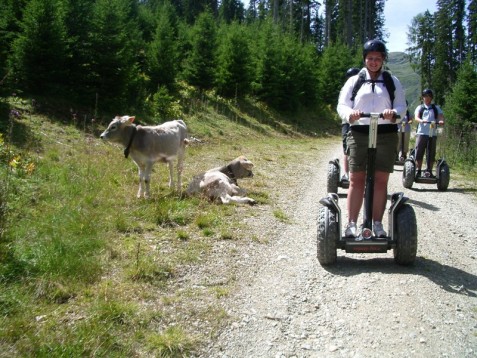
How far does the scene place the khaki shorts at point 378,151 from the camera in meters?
4.53

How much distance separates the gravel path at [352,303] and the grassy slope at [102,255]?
330 millimetres

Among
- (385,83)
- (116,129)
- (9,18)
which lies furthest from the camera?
(9,18)

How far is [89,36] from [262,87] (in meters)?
14.0

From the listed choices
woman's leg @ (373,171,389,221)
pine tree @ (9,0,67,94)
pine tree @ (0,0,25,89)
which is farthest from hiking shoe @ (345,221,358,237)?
pine tree @ (0,0,25,89)

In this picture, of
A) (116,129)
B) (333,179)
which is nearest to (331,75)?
(333,179)

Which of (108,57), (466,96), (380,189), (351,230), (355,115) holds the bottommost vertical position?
(351,230)

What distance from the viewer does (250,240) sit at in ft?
19.3

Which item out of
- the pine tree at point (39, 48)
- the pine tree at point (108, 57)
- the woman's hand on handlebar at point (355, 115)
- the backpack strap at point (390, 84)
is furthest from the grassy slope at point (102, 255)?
the pine tree at point (108, 57)

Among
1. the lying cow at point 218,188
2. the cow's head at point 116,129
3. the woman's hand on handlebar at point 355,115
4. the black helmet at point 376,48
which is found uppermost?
the black helmet at point 376,48

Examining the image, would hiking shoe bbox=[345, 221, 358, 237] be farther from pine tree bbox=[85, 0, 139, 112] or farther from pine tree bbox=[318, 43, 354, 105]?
pine tree bbox=[318, 43, 354, 105]

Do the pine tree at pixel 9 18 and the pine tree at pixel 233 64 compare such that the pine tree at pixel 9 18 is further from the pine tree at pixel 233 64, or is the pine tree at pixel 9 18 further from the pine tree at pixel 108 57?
the pine tree at pixel 233 64

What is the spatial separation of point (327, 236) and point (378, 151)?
1.11 m

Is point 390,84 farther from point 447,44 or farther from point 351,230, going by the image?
point 447,44

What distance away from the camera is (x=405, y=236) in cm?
436
